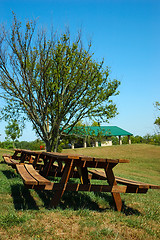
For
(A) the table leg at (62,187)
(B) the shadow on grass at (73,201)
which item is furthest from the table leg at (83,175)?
(A) the table leg at (62,187)

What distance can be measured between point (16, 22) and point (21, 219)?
11186mm

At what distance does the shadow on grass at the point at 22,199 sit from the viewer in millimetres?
3908

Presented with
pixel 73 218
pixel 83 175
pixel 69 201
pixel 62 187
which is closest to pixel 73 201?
pixel 69 201

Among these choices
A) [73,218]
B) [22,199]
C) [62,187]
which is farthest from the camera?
[22,199]

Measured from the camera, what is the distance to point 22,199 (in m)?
4.33

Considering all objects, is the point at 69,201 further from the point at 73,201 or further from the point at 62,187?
the point at 62,187

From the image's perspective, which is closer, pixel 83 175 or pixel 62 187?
pixel 62 187

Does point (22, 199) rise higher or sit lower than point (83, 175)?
lower

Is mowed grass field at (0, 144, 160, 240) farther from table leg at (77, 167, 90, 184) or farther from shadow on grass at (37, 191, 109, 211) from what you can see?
table leg at (77, 167, 90, 184)

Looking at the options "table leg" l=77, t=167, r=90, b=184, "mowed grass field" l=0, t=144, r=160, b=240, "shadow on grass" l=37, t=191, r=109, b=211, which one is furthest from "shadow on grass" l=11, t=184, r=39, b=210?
"table leg" l=77, t=167, r=90, b=184

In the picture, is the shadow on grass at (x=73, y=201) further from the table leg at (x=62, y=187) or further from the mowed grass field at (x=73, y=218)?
the table leg at (x=62, y=187)

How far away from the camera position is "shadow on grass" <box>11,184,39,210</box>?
391 cm

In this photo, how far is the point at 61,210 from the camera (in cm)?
388

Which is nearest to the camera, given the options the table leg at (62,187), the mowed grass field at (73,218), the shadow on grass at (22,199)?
the mowed grass field at (73,218)
